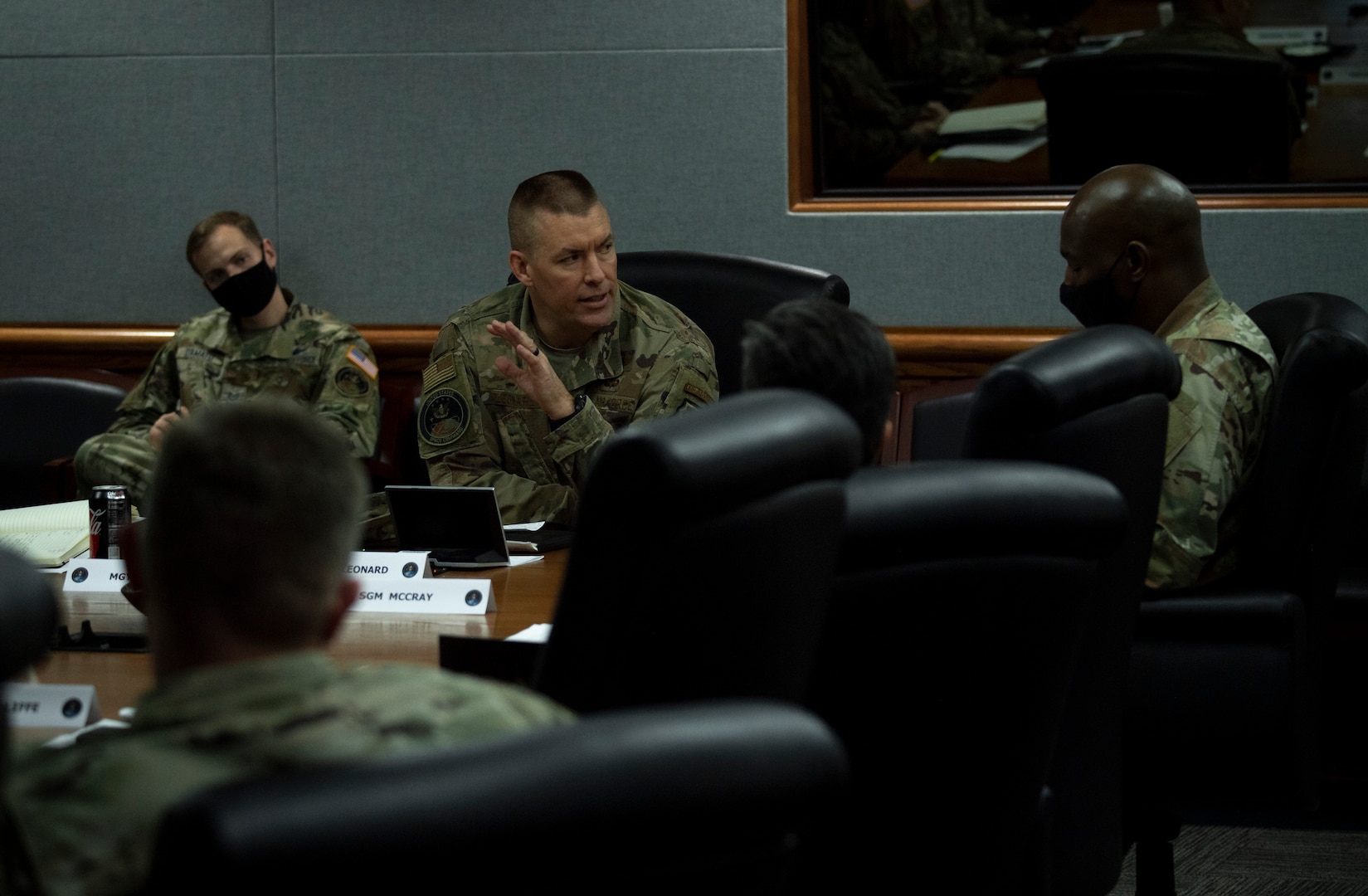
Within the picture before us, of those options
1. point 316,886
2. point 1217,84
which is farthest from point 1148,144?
point 316,886

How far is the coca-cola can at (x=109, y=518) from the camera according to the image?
2322 mm

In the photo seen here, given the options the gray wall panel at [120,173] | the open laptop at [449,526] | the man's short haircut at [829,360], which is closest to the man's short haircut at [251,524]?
the man's short haircut at [829,360]

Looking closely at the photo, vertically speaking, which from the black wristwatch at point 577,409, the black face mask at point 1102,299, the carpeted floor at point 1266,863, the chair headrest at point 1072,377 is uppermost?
the black face mask at point 1102,299

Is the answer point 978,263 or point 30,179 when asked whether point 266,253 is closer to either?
point 30,179

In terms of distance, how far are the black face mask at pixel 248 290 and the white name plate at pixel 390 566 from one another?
7.36 ft

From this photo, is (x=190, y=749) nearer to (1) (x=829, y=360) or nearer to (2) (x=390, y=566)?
(1) (x=829, y=360)

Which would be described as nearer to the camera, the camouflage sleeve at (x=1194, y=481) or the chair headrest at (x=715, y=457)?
the chair headrest at (x=715, y=457)

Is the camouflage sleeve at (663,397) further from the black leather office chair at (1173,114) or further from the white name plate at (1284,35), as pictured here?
the white name plate at (1284,35)

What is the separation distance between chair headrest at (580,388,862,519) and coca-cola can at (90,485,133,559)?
159 centimetres

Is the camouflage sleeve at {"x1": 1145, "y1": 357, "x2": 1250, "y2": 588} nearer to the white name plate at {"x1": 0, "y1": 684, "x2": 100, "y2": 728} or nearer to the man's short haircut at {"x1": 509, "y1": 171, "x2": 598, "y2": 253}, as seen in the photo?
the man's short haircut at {"x1": 509, "y1": 171, "x2": 598, "y2": 253}

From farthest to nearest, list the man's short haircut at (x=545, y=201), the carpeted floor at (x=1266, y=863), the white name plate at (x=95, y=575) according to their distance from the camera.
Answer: the man's short haircut at (x=545, y=201) → the carpeted floor at (x=1266, y=863) → the white name plate at (x=95, y=575)

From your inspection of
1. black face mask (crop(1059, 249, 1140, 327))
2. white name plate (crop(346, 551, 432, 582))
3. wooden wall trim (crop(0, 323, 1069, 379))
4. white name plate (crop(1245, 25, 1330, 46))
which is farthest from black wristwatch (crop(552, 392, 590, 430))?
white name plate (crop(1245, 25, 1330, 46))

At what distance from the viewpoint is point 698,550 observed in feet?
3.07

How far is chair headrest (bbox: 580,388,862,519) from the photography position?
0.90 meters
